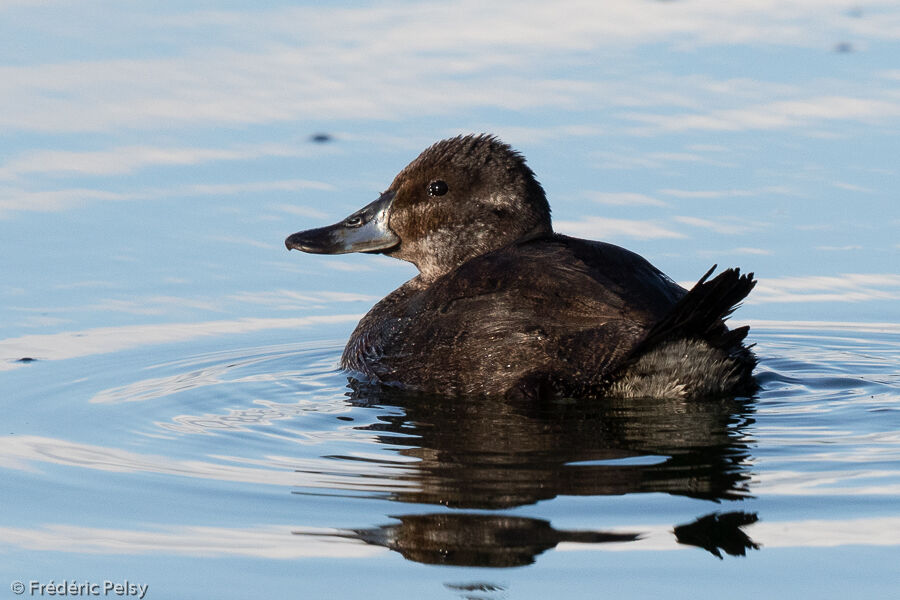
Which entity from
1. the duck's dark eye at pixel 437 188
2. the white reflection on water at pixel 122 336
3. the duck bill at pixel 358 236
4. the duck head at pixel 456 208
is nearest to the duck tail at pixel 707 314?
the duck head at pixel 456 208

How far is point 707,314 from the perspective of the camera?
6074 mm

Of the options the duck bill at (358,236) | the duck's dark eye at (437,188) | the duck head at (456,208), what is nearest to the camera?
the duck head at (456,208)

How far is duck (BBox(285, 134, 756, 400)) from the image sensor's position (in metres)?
6.33

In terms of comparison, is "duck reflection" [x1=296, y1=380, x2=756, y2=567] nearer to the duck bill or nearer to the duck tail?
the duck tail

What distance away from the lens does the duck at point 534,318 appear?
6332mm

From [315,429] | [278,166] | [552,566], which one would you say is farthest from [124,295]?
[552,566]

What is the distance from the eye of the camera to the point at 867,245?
8.86m

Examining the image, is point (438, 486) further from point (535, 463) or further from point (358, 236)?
point (358, 236)

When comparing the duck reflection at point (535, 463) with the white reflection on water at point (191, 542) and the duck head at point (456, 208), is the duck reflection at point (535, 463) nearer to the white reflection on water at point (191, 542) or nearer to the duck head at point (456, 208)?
the white reflection on water at point (191, 542)

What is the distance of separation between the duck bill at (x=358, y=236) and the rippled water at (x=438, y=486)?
0.84m

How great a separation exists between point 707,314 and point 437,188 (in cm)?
207

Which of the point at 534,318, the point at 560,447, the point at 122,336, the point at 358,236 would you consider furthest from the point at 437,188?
the point at 560,447

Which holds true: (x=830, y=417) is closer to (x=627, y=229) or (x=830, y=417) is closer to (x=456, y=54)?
(x=627, y=229)

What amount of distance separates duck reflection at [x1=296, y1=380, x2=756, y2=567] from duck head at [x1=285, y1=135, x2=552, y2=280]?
99 cm
